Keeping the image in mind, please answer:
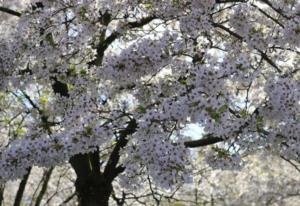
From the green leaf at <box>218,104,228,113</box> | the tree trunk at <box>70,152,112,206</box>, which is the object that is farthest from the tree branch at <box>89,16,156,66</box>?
the green leaf at <box>218,104,228,113</box>

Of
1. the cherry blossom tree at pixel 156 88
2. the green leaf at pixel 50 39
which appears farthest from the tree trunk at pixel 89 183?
the green leaf at pixel 50 39

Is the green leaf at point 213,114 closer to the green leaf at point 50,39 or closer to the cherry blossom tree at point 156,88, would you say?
the cherry blossom tree at point 156,88

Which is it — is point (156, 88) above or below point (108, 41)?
below

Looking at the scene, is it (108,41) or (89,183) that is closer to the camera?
(89,183)

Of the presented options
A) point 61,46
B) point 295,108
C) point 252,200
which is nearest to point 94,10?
point 61,46

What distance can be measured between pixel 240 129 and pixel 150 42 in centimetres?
135

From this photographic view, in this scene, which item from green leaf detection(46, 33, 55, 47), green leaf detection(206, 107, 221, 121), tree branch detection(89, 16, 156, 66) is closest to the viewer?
green leaf detection(206, 107, 221, 121)

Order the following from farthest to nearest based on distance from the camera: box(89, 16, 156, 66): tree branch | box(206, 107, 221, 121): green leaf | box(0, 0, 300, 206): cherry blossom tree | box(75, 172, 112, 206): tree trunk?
box(75, 172, 112, 206): tree trunk → box(89, 16, 156, 66): tree branch → box(0, 0, 300, 206): cherry blossom tree → box(206, 107, 221, 121): green leaf

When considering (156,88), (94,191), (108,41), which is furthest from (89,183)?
(156,88)

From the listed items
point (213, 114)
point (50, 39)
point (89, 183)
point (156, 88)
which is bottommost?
point (213, 114)

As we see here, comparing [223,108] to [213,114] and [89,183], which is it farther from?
[89,183]

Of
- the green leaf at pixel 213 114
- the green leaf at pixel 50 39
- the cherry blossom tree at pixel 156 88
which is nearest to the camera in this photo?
the green leaf at pixel 213 114

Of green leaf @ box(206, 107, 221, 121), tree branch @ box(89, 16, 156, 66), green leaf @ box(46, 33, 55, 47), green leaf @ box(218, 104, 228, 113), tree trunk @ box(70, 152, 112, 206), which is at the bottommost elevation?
green leaf @ box(206, 107, 221, 121)

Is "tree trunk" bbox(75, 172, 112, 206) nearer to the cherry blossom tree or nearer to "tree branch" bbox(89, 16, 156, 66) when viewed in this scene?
the cherry blossom tree
